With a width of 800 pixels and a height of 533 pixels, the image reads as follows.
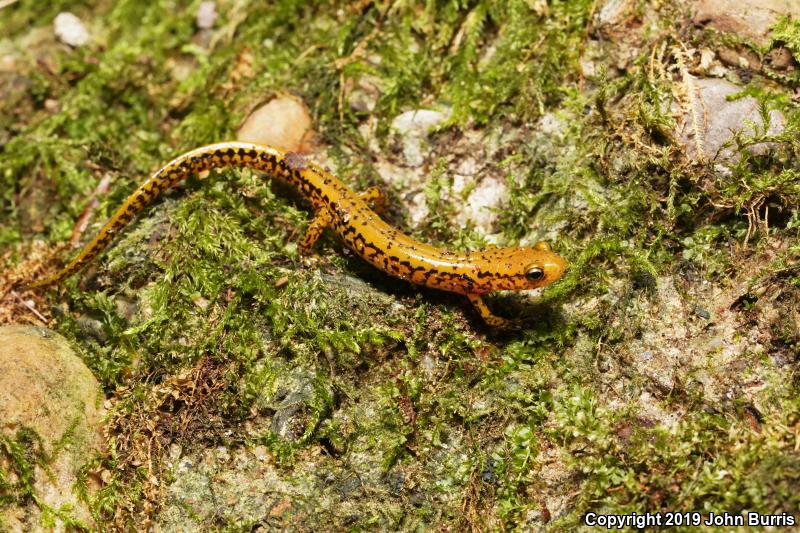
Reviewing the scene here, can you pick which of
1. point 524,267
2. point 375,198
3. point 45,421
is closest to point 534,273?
point 524,267

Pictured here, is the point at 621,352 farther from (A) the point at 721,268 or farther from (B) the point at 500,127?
(B) the point at 500,127

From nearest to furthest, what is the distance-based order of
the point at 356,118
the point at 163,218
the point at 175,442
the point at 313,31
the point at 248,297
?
the point at 175,442, the point at 248,297, the point at 163,218, the point at 356,118, the point at 313,31

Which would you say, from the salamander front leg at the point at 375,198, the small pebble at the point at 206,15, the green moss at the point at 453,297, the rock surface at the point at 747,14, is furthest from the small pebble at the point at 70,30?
the rock surface at the point at 747,14

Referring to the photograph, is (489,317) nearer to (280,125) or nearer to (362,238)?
(362,238)

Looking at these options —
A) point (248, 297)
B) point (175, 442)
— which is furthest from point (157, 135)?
point (175, 442)

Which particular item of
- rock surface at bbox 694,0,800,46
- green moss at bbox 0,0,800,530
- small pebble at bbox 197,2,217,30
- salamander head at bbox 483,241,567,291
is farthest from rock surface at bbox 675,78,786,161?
small pebble at bbox 197,2,217,30

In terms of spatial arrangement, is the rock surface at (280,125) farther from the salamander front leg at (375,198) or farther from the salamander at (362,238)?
the salamander front leg at (375,198)
